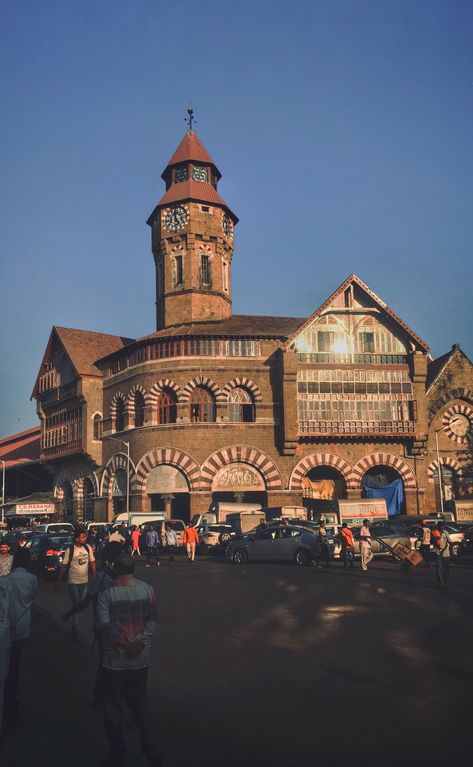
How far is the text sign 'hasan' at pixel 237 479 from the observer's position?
50375 millimetres

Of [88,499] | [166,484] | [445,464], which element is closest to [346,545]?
[166,484]

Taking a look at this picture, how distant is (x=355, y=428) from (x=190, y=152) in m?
27.0

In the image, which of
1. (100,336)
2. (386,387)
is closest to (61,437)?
(100,336)

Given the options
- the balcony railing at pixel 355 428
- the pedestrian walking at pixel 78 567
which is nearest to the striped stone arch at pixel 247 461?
the balcony railing at pixel 355 428

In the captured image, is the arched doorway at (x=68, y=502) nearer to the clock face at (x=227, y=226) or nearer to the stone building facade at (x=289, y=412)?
the stone building facade at (x=289, y=412)

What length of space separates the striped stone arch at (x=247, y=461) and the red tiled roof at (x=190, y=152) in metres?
24.7

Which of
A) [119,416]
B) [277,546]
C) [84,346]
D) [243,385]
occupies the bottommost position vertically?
[277,546]

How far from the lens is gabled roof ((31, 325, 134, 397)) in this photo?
59.2 metres

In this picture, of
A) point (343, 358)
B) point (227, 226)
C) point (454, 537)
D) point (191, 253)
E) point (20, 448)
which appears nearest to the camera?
point (454, 537)

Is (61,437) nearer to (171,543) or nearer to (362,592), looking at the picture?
(171,543)

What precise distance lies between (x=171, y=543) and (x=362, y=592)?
665 inches

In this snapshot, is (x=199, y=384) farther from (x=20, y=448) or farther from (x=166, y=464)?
(x=20, y=448)

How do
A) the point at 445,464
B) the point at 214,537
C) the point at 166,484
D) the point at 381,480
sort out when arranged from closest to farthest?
the point at 214,537 < the point at 166,484 < the point at 445,464 < the point at 381,480

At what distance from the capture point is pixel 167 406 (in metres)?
52.1
